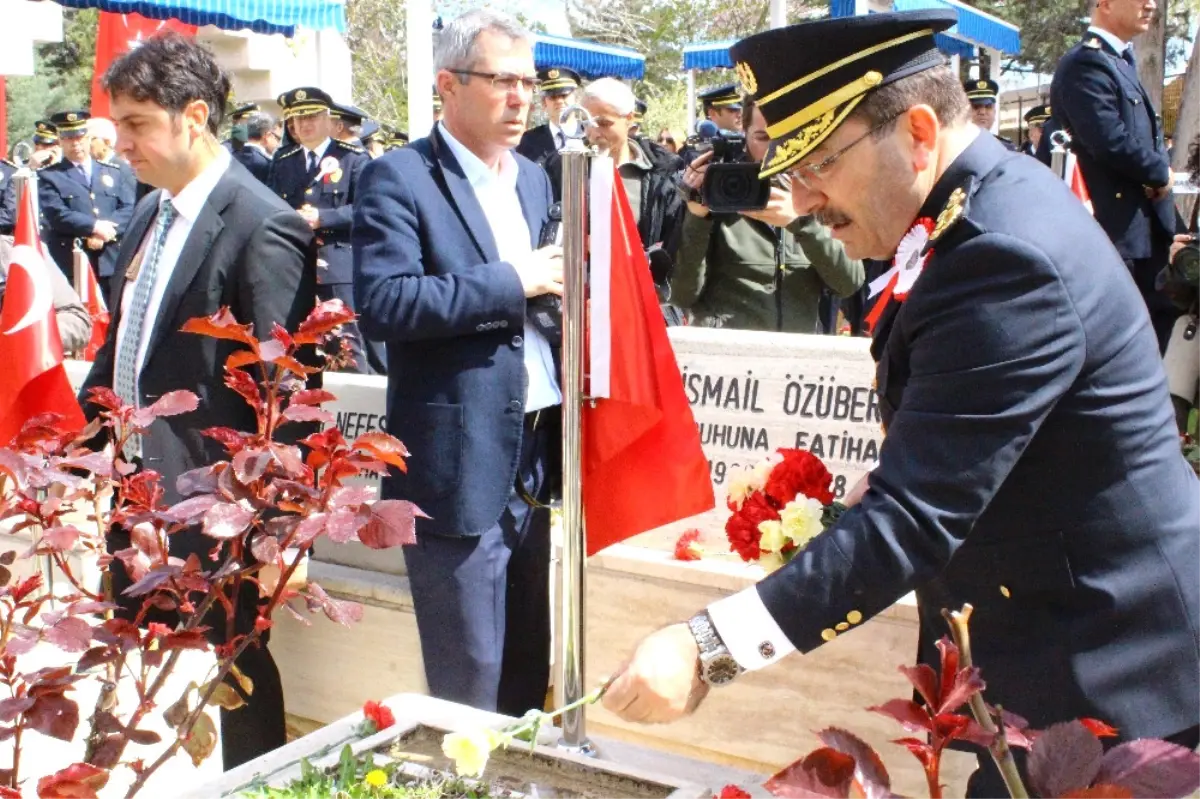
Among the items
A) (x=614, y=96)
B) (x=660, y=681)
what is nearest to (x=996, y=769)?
(x=660, y=681)

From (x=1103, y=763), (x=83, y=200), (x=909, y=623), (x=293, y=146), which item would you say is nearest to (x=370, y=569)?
(x=909, y=623)

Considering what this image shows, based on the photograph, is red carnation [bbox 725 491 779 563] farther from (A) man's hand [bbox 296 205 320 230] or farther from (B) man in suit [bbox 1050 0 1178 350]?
(A) man's hand [bbox 296 205 320 230]

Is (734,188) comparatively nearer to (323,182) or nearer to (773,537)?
(773,537)

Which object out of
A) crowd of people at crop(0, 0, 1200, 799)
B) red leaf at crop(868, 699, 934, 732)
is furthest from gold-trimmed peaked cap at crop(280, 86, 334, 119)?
red leaf at crop(868, 699, 934, 732)

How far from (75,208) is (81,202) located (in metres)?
0.08

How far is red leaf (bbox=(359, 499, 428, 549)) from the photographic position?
5.50 ft

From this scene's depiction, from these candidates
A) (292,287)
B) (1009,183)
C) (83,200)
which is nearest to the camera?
(1009,183)

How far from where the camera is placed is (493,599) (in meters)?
3.11

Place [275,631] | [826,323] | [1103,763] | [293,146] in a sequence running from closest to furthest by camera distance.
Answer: [1103,763] < [275,631] < [826,323] < [293,146]

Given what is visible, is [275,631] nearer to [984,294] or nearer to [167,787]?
[167,787]

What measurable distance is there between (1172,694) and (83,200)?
10.9 m

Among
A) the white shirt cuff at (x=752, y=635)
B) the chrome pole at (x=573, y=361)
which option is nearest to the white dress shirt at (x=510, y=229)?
the chrome pole at (x=573, y=361)

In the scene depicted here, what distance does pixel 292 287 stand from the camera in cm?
312

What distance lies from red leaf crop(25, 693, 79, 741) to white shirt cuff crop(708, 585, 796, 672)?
795mm
